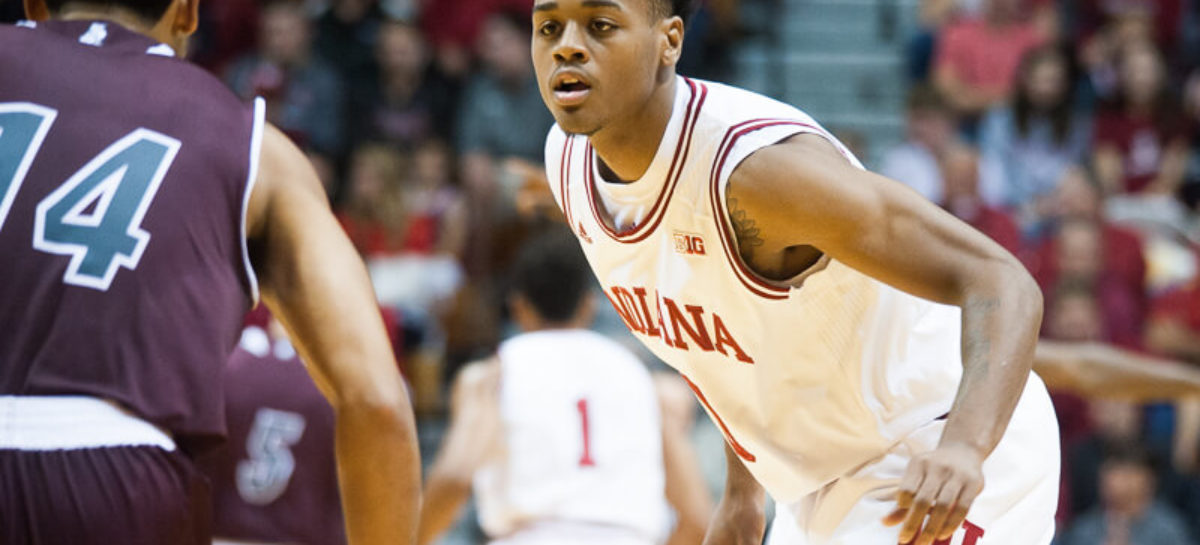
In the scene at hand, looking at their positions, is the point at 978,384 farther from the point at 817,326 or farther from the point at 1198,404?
the point at 1198,404

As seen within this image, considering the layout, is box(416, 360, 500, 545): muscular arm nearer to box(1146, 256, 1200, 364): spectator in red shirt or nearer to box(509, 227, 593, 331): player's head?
box(509, 227, 593, 331): player's head

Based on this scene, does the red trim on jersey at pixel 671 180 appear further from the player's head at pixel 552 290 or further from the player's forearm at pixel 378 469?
the player's head at pixel 552 290

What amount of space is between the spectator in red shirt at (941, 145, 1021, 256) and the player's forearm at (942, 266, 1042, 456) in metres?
6.50

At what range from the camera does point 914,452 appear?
350cm

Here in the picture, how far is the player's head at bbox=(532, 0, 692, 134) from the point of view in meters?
3.34

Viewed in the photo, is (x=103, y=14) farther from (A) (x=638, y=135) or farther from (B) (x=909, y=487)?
(B) (x=909, y=487)

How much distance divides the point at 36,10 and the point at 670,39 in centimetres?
130

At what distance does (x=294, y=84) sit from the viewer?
34.3ft

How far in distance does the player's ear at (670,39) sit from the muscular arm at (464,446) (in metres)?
2.52

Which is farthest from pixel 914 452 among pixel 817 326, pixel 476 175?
pixel 476 175

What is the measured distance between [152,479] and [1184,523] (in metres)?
6.97

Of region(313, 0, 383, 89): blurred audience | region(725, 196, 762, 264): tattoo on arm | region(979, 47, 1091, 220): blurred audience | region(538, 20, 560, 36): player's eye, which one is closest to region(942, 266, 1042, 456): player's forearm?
region(725, 196, 762, 264): tattoo on arm

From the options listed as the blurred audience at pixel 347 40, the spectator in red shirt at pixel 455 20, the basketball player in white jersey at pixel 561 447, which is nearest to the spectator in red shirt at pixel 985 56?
the spectator in red shirt at pixel 455 20

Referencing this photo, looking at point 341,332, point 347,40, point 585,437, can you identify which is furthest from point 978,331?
point 347,40
